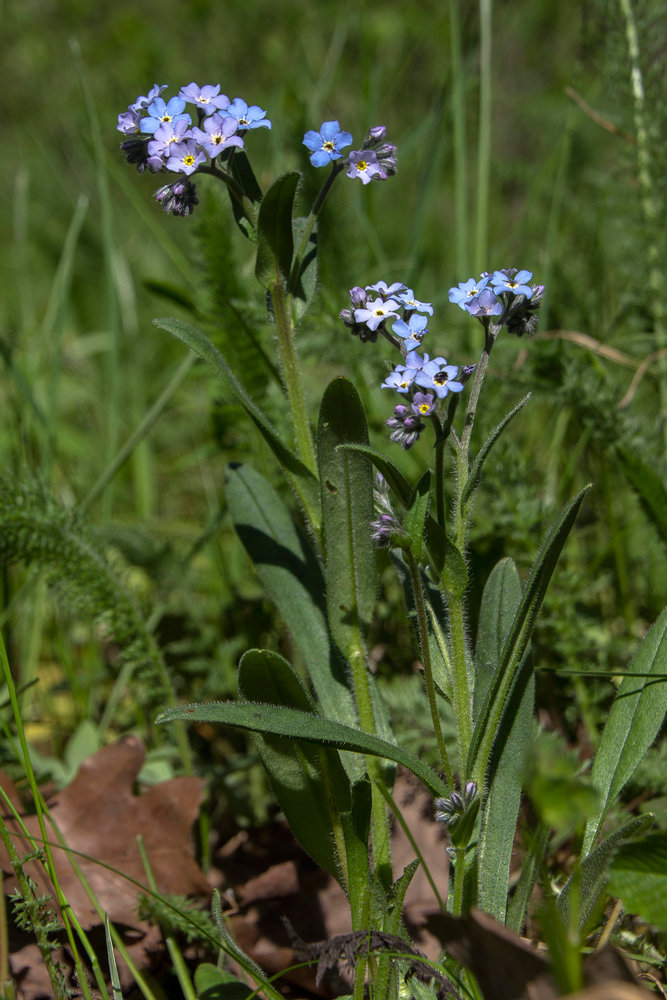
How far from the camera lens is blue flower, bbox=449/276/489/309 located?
1.46m

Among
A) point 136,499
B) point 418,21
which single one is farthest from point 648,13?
point 418,21

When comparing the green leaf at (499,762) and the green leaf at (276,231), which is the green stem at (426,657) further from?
the green leaf at (276,231)

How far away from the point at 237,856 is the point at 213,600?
3.43ft

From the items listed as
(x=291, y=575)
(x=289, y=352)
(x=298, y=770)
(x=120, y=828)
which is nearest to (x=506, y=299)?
(x=289, y=352)

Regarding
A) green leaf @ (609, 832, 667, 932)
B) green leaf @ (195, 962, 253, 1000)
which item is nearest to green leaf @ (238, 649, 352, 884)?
green leaf @ (195, 962, 253, 1000)

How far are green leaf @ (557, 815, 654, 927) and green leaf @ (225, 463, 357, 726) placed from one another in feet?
1.83

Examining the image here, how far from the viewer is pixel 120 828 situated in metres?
2.05

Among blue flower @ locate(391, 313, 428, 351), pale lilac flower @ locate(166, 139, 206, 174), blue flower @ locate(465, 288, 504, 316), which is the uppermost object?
pale lilac flower @ locate(166, 139, 206, 174)

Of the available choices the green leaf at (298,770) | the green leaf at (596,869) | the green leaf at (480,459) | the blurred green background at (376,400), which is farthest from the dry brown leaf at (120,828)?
the green leaf at (480,459)

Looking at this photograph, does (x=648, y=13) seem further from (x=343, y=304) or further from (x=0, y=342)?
(x=0, y=342)

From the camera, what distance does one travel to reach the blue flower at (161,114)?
1.45m

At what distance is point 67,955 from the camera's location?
1818mm

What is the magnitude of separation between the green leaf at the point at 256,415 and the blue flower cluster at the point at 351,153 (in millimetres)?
395

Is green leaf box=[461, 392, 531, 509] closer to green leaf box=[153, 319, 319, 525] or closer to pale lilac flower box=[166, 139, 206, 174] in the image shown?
green leaf box=[153, 319, 319, 525]
